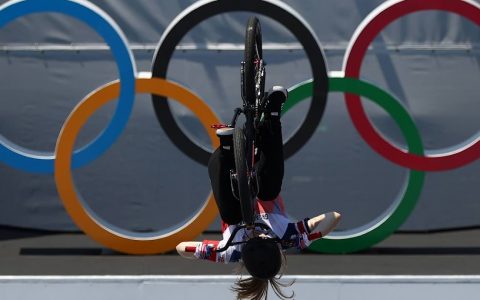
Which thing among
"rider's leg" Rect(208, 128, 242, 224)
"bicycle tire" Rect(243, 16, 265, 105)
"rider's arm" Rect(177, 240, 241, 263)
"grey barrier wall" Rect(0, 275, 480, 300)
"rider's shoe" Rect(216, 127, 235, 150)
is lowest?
"grey barrier wall" Rect(0, 275, 480, 300)

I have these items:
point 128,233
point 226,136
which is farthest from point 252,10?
point 226,136

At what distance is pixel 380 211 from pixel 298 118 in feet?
4.30

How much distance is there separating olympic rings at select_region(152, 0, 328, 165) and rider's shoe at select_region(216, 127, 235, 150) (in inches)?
180

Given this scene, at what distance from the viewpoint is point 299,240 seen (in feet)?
19.6

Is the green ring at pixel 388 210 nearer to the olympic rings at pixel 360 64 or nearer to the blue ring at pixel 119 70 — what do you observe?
the olympic rings at pixel 360 64

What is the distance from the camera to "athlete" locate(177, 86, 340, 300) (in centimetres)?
568

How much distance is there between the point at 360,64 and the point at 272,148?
15.1ft

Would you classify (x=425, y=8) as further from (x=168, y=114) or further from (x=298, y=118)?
(x=168, y=114)

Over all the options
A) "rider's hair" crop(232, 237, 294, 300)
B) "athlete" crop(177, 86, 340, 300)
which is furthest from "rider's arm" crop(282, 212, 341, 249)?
"rider's hair" crop(232, 237, 294, 300)

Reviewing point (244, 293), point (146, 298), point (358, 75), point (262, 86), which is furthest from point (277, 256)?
point (358, 75)

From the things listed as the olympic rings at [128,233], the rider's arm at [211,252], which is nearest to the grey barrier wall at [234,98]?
the olympic rings at [128,233]

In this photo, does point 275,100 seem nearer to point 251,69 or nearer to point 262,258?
point 251,69

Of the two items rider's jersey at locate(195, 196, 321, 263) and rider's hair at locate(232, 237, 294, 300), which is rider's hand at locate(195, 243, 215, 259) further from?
rider's hair at locate(232, 237, 294, 300)

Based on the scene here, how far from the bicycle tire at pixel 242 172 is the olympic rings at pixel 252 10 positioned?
188 inches
